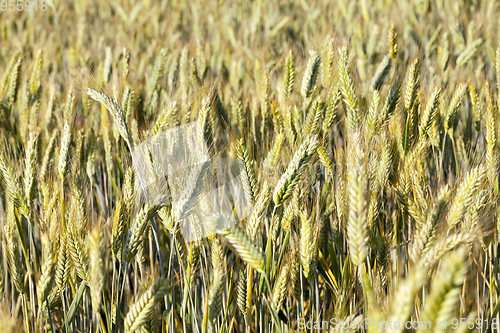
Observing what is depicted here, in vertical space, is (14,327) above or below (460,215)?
below

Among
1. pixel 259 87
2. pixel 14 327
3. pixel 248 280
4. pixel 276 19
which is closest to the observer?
pixel 14 327

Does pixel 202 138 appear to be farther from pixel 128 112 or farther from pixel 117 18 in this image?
pixel 117 18

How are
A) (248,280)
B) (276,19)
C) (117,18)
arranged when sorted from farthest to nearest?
(117,18) → (276,19) → (248,280)

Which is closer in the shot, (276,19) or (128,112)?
(128,112)

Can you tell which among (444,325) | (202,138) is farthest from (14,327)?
(444,325)

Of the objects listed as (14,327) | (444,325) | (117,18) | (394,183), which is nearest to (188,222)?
(14,327)

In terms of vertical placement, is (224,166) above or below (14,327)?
above

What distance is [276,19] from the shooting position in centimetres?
413

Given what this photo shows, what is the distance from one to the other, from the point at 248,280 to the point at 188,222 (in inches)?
11.0

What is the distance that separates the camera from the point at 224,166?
138 centimetres

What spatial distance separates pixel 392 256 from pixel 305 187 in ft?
1.86

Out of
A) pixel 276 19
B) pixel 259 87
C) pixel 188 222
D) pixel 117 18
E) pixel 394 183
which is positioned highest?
pixel 117 18

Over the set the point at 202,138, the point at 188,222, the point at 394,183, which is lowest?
the point at 188,222

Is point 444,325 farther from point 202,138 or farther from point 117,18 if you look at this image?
point 117,18
